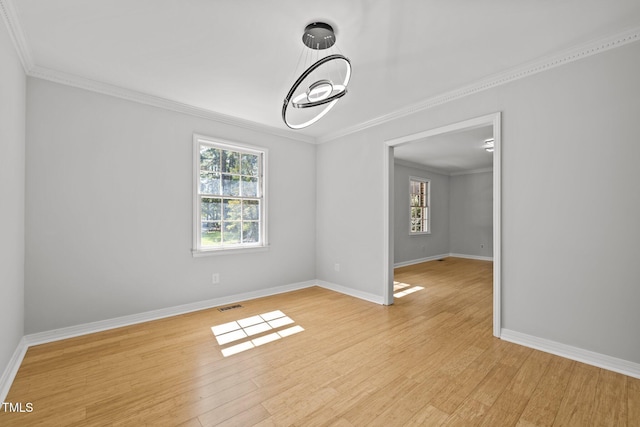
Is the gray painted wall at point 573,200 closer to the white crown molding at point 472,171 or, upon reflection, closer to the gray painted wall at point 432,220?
the gray painted wall at point 432,220

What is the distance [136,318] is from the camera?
3479mm

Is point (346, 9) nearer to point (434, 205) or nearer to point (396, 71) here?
point (396, 71)

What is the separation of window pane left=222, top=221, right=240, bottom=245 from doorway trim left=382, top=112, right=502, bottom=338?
218 cm

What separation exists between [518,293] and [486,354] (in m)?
0.71

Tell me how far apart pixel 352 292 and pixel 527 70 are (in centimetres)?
354

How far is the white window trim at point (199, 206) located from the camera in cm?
397

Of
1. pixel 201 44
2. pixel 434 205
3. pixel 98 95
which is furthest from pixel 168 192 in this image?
pixel 434 205

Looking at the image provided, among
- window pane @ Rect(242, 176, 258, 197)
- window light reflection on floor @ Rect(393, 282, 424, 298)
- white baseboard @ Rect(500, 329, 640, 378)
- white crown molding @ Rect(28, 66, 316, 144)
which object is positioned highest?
white crown molding @ Rect(28, 66, 316, 144)

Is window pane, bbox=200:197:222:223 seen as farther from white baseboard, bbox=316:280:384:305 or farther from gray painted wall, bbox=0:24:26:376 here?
white baseboard, bbox=316:280:384:305

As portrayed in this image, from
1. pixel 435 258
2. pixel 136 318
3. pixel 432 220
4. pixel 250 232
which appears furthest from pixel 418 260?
pixel 136 318

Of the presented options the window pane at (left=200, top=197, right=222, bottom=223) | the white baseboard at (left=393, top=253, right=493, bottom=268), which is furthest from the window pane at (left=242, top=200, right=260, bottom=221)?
the white baseboard at (left=393, top=253, right=493, bottom=268)

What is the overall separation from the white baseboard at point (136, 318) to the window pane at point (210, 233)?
2.62 ft

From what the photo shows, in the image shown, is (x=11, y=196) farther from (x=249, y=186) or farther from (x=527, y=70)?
(x=527, y=70)

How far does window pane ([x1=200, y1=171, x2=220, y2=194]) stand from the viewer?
13.5ft
